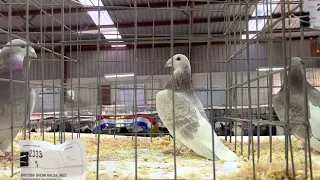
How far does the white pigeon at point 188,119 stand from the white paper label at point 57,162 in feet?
3.34

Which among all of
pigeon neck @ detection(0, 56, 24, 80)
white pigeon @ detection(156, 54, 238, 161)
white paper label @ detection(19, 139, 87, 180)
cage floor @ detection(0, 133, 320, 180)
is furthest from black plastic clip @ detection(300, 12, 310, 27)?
pigeon neck @ detection(0, 56, 24, 80)

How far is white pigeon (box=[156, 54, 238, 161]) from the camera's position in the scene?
7.85ft

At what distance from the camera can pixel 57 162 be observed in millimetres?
1380

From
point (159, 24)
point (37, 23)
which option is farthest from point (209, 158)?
point (37, 23)

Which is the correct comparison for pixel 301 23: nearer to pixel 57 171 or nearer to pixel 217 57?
pixel 57 171

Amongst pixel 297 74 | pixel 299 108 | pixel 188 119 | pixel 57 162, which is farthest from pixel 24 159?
pixel 297 74

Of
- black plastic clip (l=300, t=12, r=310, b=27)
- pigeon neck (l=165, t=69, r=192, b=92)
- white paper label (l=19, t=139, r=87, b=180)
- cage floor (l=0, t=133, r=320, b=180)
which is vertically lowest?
cage floor (l=0, t=133, r=320, b=180)

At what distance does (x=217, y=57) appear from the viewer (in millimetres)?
12266

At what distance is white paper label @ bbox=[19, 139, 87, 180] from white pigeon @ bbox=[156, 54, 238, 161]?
1018 mm

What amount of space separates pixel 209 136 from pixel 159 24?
317 inches

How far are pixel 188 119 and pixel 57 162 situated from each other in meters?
1.36

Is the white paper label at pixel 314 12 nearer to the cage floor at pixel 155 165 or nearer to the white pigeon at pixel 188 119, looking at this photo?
the cage floor at pixel 155 165

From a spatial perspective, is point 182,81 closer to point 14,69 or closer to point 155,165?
point 155,165

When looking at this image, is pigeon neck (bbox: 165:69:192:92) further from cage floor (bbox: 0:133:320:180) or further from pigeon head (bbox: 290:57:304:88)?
pigeon head (bbox: 290:57:304:88)
